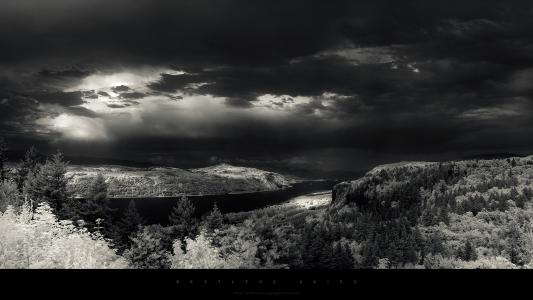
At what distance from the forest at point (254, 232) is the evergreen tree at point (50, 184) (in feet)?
0.28

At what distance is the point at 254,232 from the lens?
185 feet

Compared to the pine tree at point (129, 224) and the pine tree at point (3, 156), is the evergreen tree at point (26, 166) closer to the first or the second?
the pine tree at point (3, 156)

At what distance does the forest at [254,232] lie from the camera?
18516mm

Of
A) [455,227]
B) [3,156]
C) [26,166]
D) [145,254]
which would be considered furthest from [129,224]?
[455,227]

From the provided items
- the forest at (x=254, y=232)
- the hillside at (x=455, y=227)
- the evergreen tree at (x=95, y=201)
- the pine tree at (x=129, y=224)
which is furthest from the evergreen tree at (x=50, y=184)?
the hillside at (x=455, y=227)

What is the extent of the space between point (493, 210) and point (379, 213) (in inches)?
2180

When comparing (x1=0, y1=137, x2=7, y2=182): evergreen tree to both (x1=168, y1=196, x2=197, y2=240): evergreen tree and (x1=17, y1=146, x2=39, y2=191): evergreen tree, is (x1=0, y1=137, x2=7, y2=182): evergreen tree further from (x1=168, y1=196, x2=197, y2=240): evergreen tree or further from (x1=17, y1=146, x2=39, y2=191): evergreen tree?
(x1=168, y1=196, x2=197, y2=240): evergreen tree

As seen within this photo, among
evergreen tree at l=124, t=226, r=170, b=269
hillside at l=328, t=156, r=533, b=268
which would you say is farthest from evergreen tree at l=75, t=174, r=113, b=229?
hillside at l=328, t=156, r=533, b=268

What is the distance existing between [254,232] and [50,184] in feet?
93.9

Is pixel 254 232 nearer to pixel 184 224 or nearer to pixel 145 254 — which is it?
pixel 184 224

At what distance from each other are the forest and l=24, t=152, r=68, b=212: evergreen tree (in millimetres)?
84

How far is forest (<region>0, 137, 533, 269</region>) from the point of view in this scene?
18.5m
